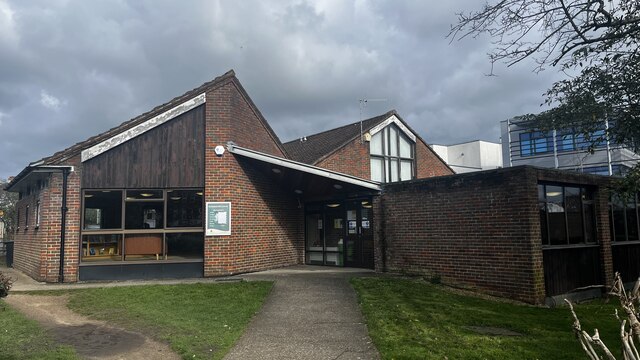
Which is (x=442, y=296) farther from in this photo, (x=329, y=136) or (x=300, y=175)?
(x=329, y=136)

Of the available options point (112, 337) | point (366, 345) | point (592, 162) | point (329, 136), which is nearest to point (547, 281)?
point (366, 345)

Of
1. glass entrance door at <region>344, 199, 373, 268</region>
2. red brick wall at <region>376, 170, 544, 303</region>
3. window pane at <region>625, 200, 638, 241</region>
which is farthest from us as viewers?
window pane at <region>625, 200, 638, 241</region>

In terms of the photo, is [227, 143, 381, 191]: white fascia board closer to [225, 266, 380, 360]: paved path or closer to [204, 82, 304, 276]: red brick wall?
[204, 82, 304, 276]: red brick wall

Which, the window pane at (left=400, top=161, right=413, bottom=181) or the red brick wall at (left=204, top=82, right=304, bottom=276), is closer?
the red brick wall at (left=204, top=82, right=304, bottom=276)

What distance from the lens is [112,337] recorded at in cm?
717

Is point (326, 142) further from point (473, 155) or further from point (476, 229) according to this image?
point (473, 155)

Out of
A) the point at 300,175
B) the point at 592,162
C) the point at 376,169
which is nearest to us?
the point at 300,175

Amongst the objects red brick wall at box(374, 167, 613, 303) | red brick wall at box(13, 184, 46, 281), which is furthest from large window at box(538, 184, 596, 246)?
red brick wall at box(13, 184, 46, 281)

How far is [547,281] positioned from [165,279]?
9.34 metres

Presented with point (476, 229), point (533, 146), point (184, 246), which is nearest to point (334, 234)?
point (184, 246)

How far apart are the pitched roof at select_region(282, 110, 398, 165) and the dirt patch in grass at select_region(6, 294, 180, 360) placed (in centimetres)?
1012

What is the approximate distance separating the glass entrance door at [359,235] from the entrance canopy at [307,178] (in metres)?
0.43

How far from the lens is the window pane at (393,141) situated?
20203 mm

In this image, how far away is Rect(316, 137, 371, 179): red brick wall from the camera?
710 inches
